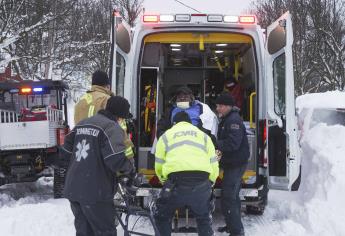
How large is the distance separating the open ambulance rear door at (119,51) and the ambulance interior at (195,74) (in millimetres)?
283

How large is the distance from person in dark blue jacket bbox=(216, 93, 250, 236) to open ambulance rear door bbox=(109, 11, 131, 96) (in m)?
1.30

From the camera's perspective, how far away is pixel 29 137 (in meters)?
9.14

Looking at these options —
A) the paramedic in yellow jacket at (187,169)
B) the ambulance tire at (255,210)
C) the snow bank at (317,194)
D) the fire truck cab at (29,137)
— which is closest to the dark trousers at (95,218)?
the paramedic in yellow jacket at (187,169)

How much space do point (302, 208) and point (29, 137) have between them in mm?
4904

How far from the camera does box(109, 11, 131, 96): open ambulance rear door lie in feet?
19.7

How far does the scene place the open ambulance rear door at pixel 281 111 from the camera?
586 centimetres

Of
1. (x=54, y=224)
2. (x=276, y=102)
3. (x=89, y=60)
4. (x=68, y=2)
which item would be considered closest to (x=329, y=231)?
(x=276, y=102)

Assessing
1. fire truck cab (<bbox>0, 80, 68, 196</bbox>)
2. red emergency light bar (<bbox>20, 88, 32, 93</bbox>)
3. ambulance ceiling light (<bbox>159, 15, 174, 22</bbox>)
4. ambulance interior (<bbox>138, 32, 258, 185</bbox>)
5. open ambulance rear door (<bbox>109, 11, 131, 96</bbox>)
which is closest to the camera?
open ambulance rear door (<bbox>109, 11, 131, 96</bbox>)

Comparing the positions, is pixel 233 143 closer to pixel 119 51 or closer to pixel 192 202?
pixel 192 202

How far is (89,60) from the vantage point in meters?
28.4

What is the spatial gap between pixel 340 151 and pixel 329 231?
2.69 m

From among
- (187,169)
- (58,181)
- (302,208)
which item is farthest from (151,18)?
(58,181)

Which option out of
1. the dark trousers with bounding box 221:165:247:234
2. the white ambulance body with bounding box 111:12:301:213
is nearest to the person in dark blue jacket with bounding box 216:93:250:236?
the dark trousers with bounding box 221:165:247:234

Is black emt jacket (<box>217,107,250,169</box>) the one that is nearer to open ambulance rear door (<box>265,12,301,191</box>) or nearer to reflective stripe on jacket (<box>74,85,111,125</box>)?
open ambulance rear door (<box>265,12,301,191</box>)
